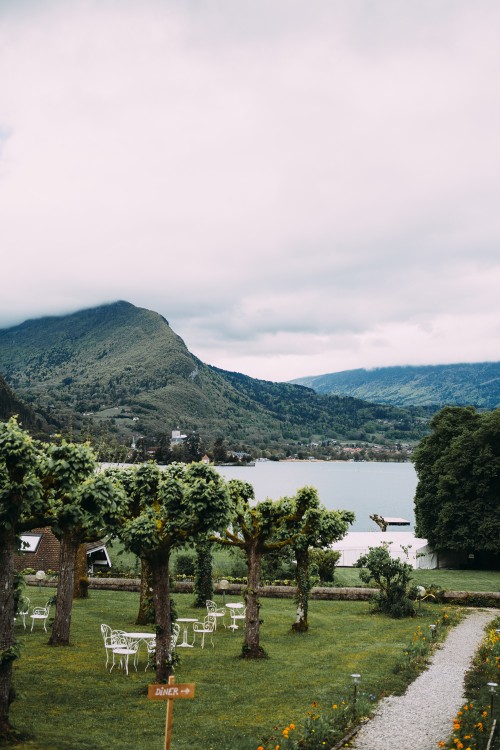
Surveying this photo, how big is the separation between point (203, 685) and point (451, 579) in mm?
25617

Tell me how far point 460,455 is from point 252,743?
111 ft

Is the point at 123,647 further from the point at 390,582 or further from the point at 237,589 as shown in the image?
the point at 237,589

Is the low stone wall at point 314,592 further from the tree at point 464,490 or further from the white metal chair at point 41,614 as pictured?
the tree at point 464,490

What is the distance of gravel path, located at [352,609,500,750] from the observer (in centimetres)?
1087

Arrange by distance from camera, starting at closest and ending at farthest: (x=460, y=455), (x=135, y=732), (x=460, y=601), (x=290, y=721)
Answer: (x=135, y=732) → (x=290, y=721) → (x=460, y=601) → (x=460, y=455)

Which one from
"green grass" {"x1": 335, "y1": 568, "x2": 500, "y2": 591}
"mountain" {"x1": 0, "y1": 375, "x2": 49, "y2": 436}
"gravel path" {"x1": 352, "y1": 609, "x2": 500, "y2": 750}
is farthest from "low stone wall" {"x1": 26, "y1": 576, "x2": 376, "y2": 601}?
"mountain" {"x1": 0, "y1": 375, "x2": 49, "y2": 436}

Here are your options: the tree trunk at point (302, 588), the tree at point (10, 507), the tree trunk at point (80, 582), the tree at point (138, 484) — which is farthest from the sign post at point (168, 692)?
the tree trunk at point (80, 582)

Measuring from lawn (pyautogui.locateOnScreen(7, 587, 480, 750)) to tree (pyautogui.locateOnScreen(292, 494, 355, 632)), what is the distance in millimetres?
1113

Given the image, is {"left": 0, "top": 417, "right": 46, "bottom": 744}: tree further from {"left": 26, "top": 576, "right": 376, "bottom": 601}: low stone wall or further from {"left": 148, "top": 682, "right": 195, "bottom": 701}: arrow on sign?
{"left": 26, "top": 576, "right": 376, "bottom": 601}: low stone wall

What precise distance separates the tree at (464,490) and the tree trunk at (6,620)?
33766mm

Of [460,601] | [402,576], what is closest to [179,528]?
[402,576]

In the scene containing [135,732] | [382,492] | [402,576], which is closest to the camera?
[135,732]

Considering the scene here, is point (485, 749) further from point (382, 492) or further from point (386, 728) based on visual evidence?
point (382, 492)

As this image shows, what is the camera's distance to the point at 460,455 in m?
41.0
